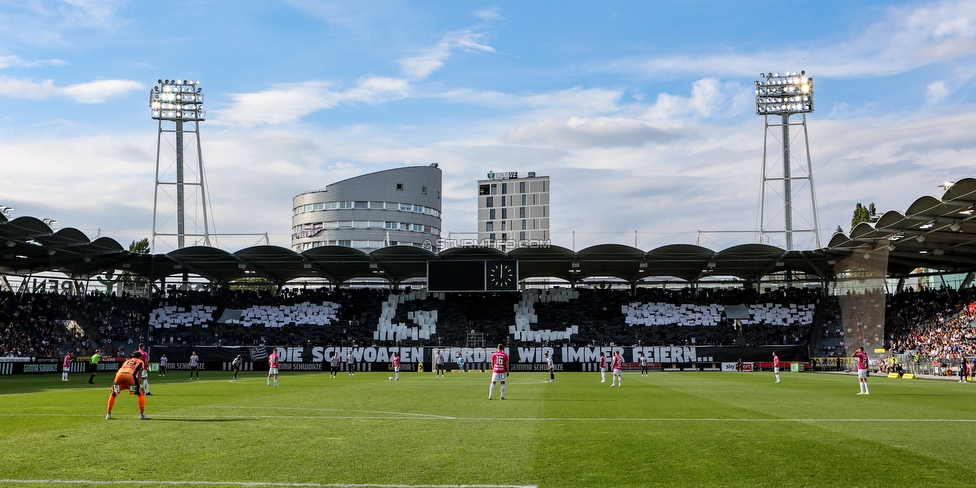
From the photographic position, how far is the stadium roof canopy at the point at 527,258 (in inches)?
1977

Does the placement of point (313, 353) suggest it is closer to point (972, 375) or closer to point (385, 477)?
point (972, 375)

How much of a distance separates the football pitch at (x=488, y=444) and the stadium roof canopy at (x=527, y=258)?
29524 millimetres

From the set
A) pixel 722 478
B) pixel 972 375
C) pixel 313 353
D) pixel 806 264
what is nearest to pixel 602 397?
pixel 722 478

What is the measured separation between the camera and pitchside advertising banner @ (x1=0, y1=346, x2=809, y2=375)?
193ft

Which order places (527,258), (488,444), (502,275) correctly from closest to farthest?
(488,444), (502,275), (527,258)

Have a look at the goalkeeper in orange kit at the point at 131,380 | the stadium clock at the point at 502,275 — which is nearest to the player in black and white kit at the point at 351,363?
the stadium clock at the point at 502,275

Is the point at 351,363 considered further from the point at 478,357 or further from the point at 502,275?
the point at 502,275

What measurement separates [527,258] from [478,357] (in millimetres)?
9974

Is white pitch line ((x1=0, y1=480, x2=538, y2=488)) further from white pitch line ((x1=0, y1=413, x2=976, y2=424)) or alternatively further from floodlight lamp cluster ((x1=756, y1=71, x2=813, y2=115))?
floodlight lamp cluster ((x1=756, y1=71, x2=813, y2=115))

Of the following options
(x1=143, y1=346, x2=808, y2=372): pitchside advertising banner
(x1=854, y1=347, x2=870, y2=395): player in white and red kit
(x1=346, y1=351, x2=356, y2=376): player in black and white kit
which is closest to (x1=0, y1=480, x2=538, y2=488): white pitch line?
(x1=854, y1=347, x2=870, y2=395): player in white and red kit

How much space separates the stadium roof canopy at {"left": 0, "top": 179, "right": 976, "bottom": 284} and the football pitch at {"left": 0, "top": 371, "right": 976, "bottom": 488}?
2952cm

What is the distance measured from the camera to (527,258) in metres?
64.7

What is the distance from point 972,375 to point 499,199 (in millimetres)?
86491

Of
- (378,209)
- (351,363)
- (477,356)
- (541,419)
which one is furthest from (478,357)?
(378,209)
